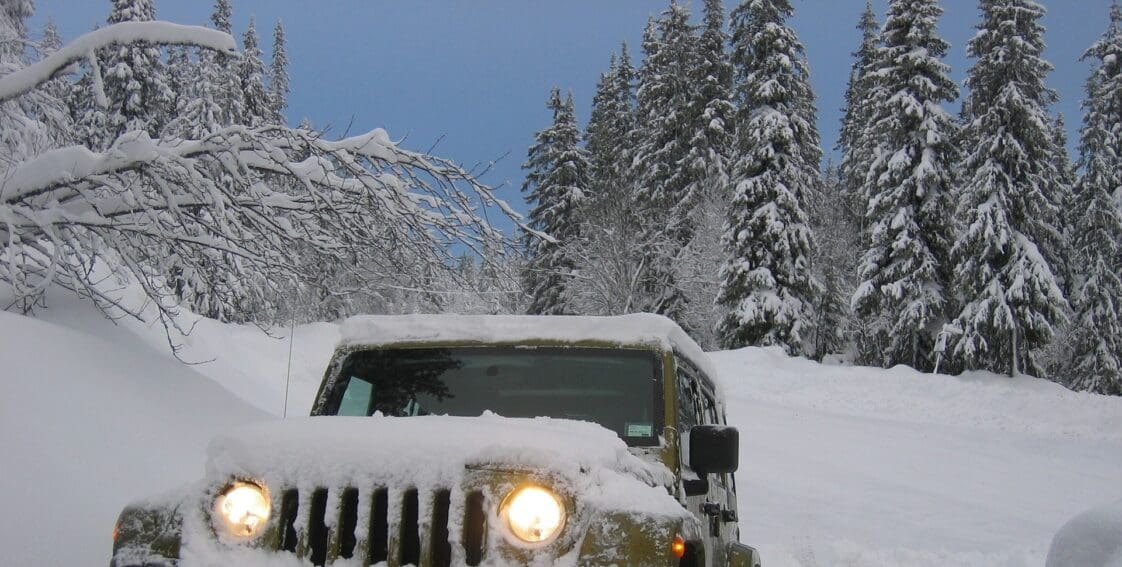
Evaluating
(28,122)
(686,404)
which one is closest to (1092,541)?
(686,404)

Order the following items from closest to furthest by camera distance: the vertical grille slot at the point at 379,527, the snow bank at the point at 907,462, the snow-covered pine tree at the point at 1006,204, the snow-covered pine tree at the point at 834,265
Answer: the vertical grille slot at the point at 379,527 → the snow bank at the point at 907,462 → the snow-covered pine tree at the point at 1006,204 → the snow-covered pine tree at the point at 834,265

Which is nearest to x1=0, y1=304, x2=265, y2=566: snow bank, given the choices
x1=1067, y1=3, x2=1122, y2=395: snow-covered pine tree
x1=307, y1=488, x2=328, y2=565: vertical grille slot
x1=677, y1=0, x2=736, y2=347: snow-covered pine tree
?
x1=307, y1=488, x2=328, y2=565: vertical grille slot

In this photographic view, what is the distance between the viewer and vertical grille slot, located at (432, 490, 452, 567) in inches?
108

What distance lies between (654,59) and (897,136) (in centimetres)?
1472

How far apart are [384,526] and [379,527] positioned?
0.6 inches

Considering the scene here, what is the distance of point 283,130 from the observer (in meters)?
7.21

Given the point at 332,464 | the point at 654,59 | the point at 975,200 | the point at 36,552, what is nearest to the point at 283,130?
the point at 36,552

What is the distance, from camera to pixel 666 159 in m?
42.8

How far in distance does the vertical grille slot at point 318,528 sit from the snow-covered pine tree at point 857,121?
41657 millimetres

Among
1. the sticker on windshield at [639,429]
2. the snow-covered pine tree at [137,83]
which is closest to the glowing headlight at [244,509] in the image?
the sticker on windshield at [639,429]

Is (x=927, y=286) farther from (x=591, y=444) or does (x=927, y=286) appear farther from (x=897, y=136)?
(x=591, y=444)

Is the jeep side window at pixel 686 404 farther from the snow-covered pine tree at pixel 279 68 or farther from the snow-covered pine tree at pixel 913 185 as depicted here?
the snow-covered pine tree at pixel 279 68

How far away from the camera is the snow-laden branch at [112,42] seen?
7.12 meters

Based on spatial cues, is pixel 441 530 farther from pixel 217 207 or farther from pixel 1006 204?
pixel 1006 204
